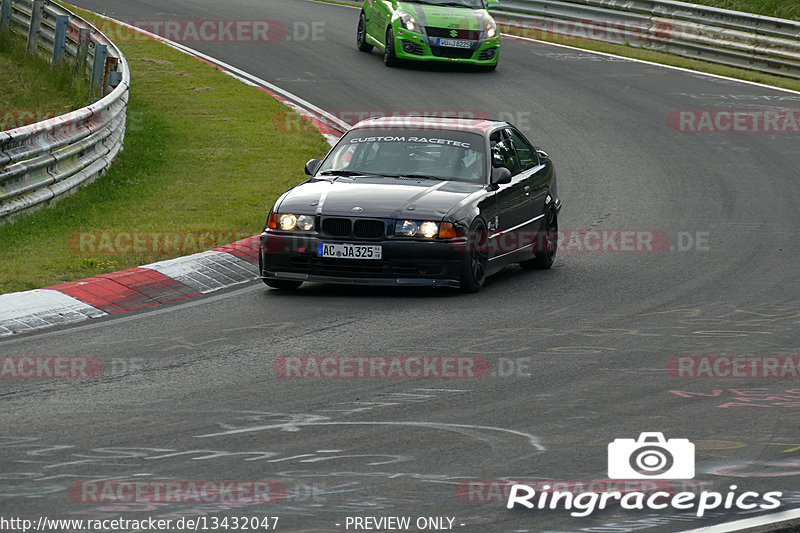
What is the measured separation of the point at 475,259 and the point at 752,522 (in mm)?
5969

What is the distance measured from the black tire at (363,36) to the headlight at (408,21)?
6.06 ft

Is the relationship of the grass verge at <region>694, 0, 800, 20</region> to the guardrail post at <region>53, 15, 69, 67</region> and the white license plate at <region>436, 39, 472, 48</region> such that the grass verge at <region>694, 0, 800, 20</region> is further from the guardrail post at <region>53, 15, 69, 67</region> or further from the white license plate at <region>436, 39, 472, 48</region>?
the guardrail post at <region>53, 15, 69, 67</region>

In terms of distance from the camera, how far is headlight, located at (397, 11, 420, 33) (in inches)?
979

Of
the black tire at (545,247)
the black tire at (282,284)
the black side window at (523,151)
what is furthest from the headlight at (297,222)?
the black side window at (523,151)

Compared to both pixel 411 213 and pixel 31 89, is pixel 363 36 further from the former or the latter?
pixel 411 213

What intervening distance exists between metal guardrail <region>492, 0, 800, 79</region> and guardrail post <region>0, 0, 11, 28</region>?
465 inches

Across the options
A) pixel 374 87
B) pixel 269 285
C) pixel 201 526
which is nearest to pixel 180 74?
pixel 374 87

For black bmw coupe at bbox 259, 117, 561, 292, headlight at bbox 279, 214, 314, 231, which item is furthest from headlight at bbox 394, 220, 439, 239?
headlight at bbox 279, 214, 314, 231

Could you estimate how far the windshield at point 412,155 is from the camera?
12.3m

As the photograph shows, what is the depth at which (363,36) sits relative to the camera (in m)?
26.8

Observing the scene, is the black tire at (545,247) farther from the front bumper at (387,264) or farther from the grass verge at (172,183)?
the grass verge at (172,183)

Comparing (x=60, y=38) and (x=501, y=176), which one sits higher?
(x=501, y=176)

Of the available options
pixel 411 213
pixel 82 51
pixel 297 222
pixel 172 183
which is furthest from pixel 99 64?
pixel 411 213

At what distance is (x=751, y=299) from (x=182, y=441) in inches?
241
